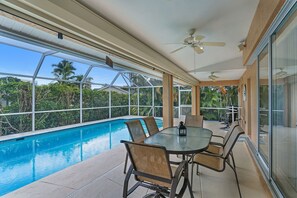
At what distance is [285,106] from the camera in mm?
1972

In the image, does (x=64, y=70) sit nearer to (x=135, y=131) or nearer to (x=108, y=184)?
(x=135, y=131)

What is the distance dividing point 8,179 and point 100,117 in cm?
734

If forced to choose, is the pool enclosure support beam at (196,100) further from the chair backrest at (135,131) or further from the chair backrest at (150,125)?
the chair backrest at (135,131)

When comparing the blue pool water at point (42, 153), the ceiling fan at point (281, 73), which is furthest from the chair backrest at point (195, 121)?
the blue pool water at point (42, 153)

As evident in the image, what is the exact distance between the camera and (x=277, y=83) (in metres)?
2.29

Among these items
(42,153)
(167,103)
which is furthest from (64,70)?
(167,103)

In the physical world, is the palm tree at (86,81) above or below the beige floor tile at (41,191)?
above

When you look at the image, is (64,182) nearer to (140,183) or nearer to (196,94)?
(140,183)

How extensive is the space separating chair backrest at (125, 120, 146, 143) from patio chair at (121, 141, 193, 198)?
3.61ft

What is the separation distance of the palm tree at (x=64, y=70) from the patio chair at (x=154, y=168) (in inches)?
274

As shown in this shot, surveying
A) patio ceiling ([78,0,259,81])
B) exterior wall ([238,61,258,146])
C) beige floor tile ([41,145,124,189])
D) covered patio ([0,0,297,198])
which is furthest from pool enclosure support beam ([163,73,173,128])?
exterior wall ([238,61,258,146])

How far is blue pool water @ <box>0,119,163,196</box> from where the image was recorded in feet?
11.9

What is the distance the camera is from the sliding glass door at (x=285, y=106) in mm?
1724

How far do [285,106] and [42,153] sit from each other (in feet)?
19.8
